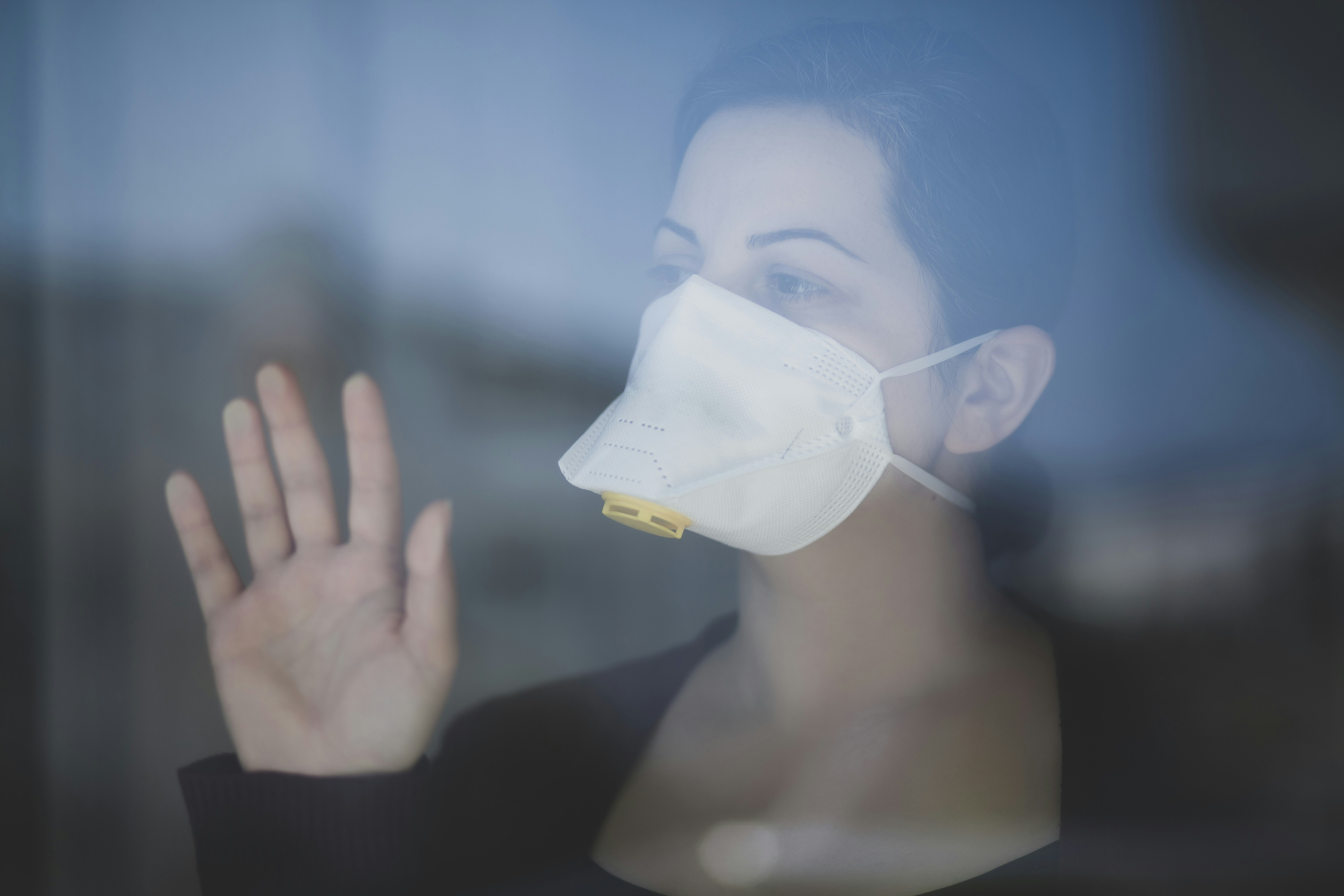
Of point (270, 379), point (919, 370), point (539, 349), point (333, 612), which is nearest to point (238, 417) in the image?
point (270, 379)

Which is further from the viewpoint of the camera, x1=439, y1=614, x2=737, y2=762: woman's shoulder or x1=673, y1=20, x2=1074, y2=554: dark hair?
x1=439, y1=614, x2=737, y2=762: woman's shoulder

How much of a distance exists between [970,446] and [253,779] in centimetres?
96

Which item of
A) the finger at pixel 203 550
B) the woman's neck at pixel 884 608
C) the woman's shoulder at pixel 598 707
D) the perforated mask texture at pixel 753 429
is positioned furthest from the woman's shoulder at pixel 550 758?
the finger at pixel 203 550

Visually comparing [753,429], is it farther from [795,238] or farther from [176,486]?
[176,486]

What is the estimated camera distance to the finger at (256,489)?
100 centimetres

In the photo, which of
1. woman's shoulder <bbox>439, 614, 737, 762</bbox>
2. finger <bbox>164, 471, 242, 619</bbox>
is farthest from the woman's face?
finger <bbox>164, 471, 242, 619</bbox>

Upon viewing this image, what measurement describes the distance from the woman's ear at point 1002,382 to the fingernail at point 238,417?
88 centimetres

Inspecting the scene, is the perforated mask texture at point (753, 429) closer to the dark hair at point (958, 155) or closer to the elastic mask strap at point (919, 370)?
the elastic mask strap at point (919, 370)

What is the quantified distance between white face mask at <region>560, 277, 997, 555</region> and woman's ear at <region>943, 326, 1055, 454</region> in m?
0.02

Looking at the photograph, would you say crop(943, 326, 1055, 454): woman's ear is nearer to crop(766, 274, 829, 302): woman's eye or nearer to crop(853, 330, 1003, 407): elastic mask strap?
crop(853, 330, 1003, 407): elastic mask strap

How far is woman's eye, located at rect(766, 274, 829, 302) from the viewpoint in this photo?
34.3 inches

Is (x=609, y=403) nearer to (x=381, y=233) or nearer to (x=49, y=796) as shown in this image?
(x=381, y=233)

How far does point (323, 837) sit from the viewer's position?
974 mm

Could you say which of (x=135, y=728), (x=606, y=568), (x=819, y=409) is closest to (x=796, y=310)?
(x=819, y=409)
